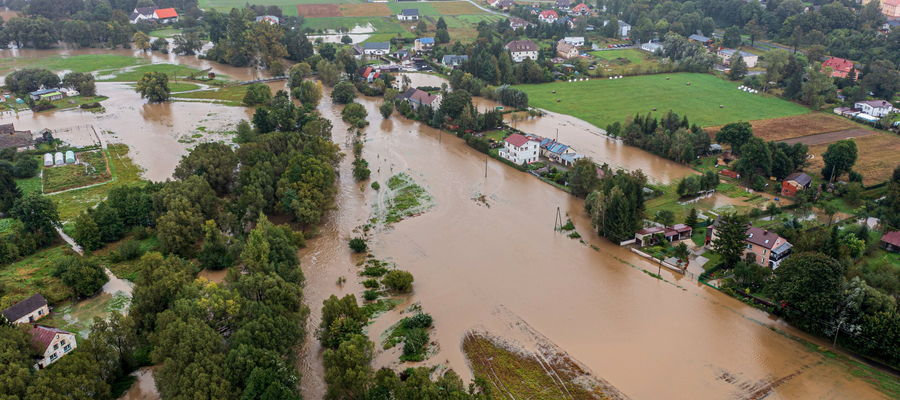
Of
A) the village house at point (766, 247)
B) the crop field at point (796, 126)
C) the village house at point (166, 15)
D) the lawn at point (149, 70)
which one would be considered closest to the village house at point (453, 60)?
the lawn at point (149, 70)

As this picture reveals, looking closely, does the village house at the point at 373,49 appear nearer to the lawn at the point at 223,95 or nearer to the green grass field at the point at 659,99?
the lawn at the point at 223,95

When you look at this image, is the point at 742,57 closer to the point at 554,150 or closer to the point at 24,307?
the point at 554,150

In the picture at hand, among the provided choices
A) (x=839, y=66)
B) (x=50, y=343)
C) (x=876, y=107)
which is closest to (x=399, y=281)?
(x=50, y=343)

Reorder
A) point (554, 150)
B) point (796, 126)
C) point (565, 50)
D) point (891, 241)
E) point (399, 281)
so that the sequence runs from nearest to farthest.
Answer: point (399, 281) → point (891, 241) → point (554, 150) → point (796, 126) → point (565, 50)

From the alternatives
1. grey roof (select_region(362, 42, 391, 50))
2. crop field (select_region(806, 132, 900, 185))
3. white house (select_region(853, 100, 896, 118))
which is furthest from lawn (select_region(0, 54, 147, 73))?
white house (select_region(853, 100, 896, 118))

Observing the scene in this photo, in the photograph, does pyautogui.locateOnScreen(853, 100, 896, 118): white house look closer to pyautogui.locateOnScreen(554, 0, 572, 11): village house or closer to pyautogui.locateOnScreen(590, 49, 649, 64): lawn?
pyautogui.locateOnScreen(590, 49, 649, 64): lawn
